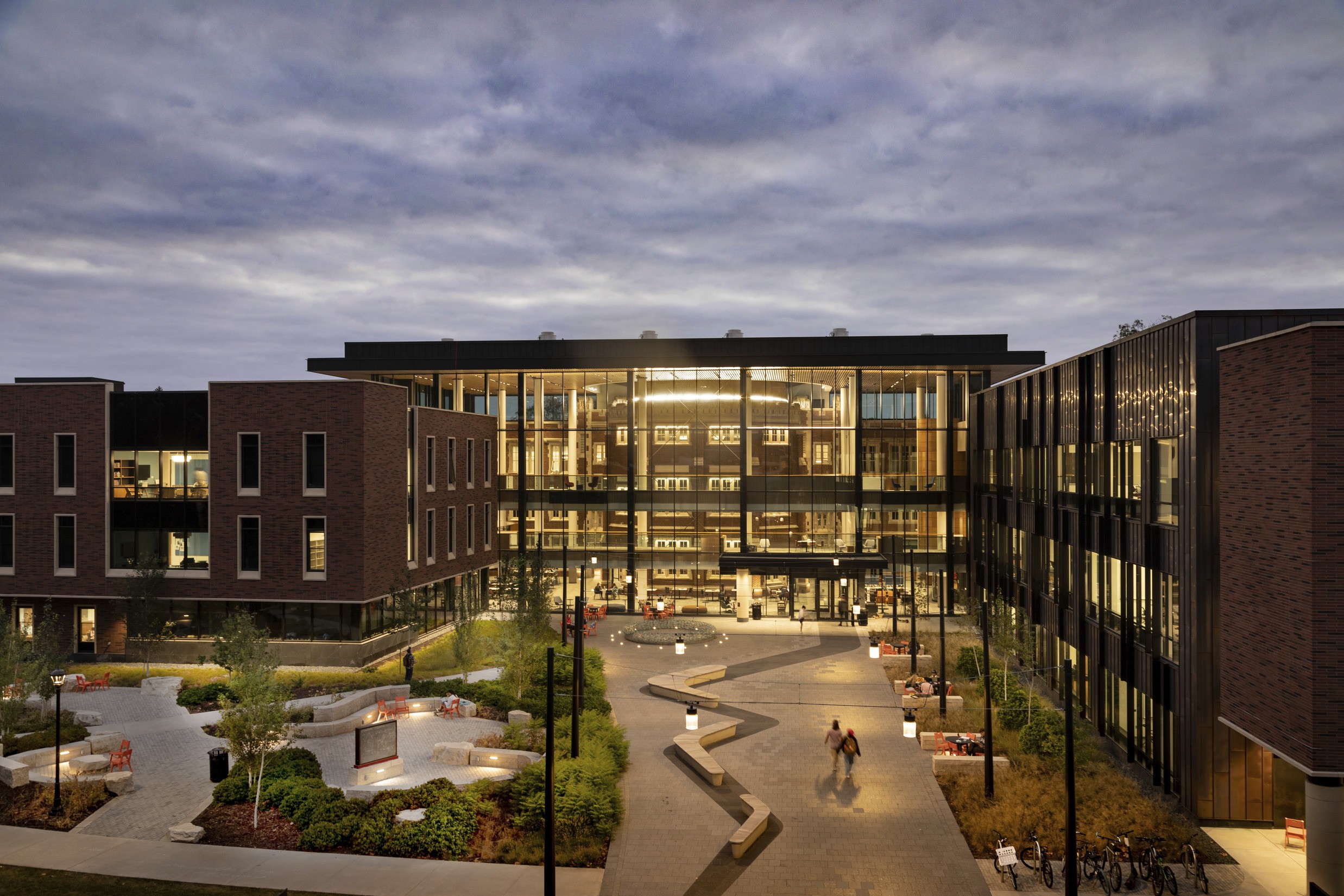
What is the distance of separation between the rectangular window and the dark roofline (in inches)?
429

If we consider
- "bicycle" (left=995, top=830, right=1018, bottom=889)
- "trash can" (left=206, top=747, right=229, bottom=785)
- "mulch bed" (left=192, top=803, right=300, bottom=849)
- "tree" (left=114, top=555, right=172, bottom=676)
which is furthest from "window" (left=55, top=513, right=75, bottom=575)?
"bicycle" (left=995, top=830, right=1018, bottom=889)

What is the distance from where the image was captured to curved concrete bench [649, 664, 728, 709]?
95.5 feet

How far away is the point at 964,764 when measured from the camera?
21375mm

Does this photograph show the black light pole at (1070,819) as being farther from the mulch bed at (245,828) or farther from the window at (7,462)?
the window at (7,462)

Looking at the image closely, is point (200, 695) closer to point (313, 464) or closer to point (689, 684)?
point (313, 464)

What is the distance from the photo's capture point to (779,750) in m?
23.8

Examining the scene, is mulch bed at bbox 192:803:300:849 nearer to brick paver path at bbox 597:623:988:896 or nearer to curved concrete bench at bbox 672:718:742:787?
brick paver path at bbox 597:623:988:896

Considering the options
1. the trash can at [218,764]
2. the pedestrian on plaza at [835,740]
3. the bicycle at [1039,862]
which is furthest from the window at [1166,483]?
the trash can at [218,764]

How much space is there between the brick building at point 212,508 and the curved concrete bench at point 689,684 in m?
13.7

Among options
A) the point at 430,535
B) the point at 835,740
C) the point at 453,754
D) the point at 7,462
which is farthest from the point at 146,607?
the point at 835,740

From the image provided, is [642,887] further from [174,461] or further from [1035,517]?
[174,461]

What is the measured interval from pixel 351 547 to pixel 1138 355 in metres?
30.7

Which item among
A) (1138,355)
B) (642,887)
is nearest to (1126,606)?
(1138,355)

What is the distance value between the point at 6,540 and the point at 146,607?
28.6 ft
